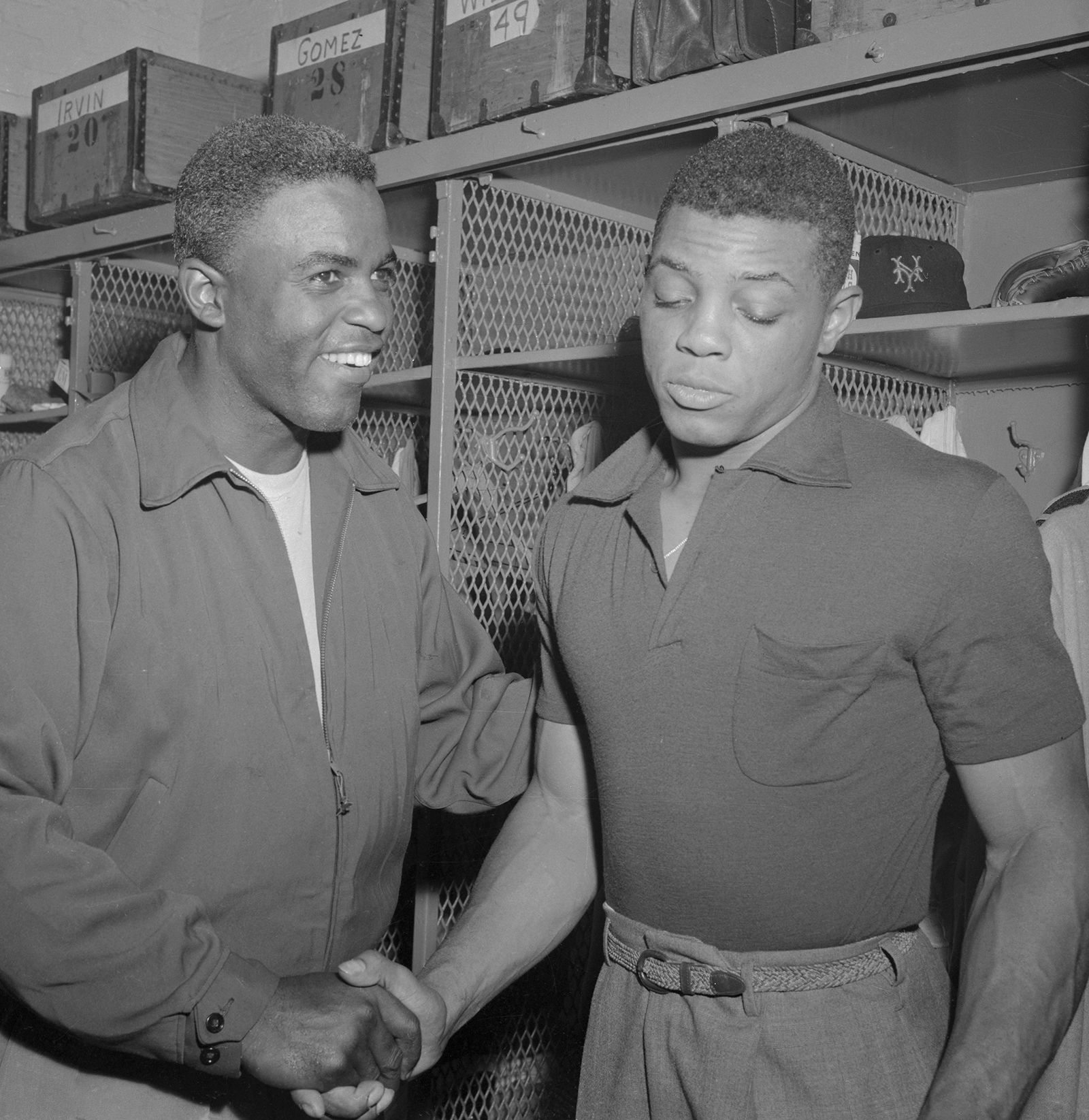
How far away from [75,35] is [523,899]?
465 cm

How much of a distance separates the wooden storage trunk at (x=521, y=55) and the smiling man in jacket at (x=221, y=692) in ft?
2.51

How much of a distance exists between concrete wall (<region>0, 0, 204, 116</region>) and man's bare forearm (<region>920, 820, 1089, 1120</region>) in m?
4.85

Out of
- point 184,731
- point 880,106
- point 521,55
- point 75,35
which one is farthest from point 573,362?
point 75,35

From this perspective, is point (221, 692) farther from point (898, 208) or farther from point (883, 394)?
point (898, 208)

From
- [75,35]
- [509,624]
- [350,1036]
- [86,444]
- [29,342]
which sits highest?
[75,35]

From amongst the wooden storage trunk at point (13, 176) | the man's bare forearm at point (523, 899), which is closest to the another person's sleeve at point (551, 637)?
the man's bare forearm at point (523, 899)

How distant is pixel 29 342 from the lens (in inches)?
181

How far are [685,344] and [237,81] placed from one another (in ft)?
8.97

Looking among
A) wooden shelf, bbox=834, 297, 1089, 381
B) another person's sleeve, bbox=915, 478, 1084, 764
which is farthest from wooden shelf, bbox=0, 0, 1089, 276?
another person's sleeve, bbox=915, 478, 1084, 764

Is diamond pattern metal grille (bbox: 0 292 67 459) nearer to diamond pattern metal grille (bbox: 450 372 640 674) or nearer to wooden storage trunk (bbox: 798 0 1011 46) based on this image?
diamond pattern metal grille (bbox: 450 372 640 674)

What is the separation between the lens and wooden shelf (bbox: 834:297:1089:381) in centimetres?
212

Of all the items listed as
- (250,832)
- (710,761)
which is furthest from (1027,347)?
(250,832)

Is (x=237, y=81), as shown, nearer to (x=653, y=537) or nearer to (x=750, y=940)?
(x=653, y=537)

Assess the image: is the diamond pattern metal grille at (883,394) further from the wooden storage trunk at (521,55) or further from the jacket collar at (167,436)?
the jacket collar at (167,436)
